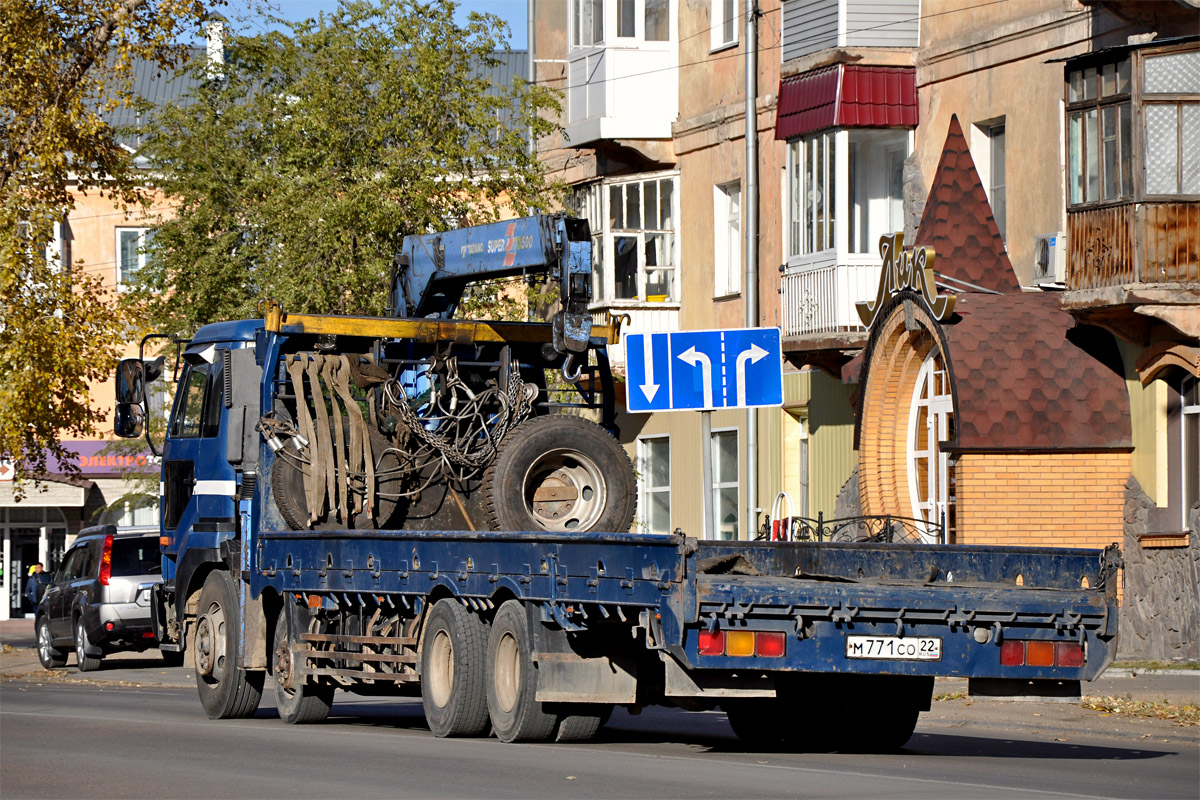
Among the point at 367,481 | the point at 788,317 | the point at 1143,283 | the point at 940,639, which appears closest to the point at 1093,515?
the point at 1143,283

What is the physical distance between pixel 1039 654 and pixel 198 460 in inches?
298

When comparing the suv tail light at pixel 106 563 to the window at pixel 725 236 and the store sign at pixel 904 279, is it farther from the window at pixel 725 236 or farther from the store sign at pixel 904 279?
the window at pixel 725 236

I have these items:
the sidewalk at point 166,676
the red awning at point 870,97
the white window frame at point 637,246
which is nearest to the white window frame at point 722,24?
the white window frame at point 637,246

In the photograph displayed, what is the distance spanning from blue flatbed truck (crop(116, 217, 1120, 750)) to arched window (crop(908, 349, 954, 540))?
871 centimetres

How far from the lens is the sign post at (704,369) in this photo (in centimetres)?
1477

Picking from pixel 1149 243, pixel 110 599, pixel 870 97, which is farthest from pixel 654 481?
pixel 1149 243

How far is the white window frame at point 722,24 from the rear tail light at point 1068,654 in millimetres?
20145

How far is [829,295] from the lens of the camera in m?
26.7

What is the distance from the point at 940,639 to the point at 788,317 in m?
17.1

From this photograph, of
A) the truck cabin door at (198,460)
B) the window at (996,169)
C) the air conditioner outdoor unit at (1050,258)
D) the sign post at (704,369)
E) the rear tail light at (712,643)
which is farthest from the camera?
the window at (996,169)

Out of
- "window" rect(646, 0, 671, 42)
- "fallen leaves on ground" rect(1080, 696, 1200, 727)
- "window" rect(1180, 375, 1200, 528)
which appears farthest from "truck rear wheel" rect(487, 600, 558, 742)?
"window" rect(646, 0, 671, 42)

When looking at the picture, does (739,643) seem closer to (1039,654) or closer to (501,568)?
(1039,654)

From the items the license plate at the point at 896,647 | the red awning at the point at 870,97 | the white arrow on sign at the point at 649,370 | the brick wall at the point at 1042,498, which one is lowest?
the license plate at the point at 896,647

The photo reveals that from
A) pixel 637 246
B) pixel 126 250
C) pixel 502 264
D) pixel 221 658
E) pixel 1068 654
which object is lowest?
pixel 221 658
